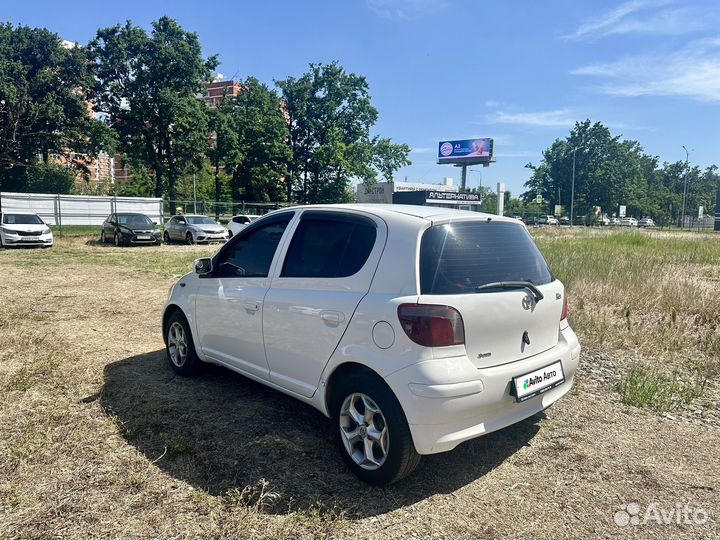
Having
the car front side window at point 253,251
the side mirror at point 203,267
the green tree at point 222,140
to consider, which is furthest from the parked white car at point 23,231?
the green tree at point 222,140

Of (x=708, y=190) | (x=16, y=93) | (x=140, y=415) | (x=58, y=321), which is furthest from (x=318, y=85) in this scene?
(x=708, y=190)

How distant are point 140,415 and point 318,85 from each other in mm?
48062

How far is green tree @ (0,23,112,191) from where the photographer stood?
3444 centimetres

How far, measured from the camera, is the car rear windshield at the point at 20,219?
19756mm

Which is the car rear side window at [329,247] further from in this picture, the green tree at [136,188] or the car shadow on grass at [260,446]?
the green tree at [136,188]

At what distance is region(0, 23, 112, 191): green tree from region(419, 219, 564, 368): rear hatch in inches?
1588

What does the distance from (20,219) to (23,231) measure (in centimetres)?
106

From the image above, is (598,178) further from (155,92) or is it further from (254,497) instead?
(254,497)

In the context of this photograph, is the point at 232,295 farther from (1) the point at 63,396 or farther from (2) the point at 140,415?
(1) the point at 63,396

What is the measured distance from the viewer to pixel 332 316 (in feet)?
10.2

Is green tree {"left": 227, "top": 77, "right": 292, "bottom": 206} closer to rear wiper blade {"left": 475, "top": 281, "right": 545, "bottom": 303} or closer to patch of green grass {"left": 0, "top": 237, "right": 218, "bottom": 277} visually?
patch of green grass {"left": 0, "top": 237, "right": 218, "bottom": 277}

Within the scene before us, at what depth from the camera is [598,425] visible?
3.85 meters

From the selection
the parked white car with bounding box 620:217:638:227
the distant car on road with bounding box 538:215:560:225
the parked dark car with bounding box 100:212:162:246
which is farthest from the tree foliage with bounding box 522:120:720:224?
the parked dark car with bounding box 100:212:162:246

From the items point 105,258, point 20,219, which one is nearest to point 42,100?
point 20,219
